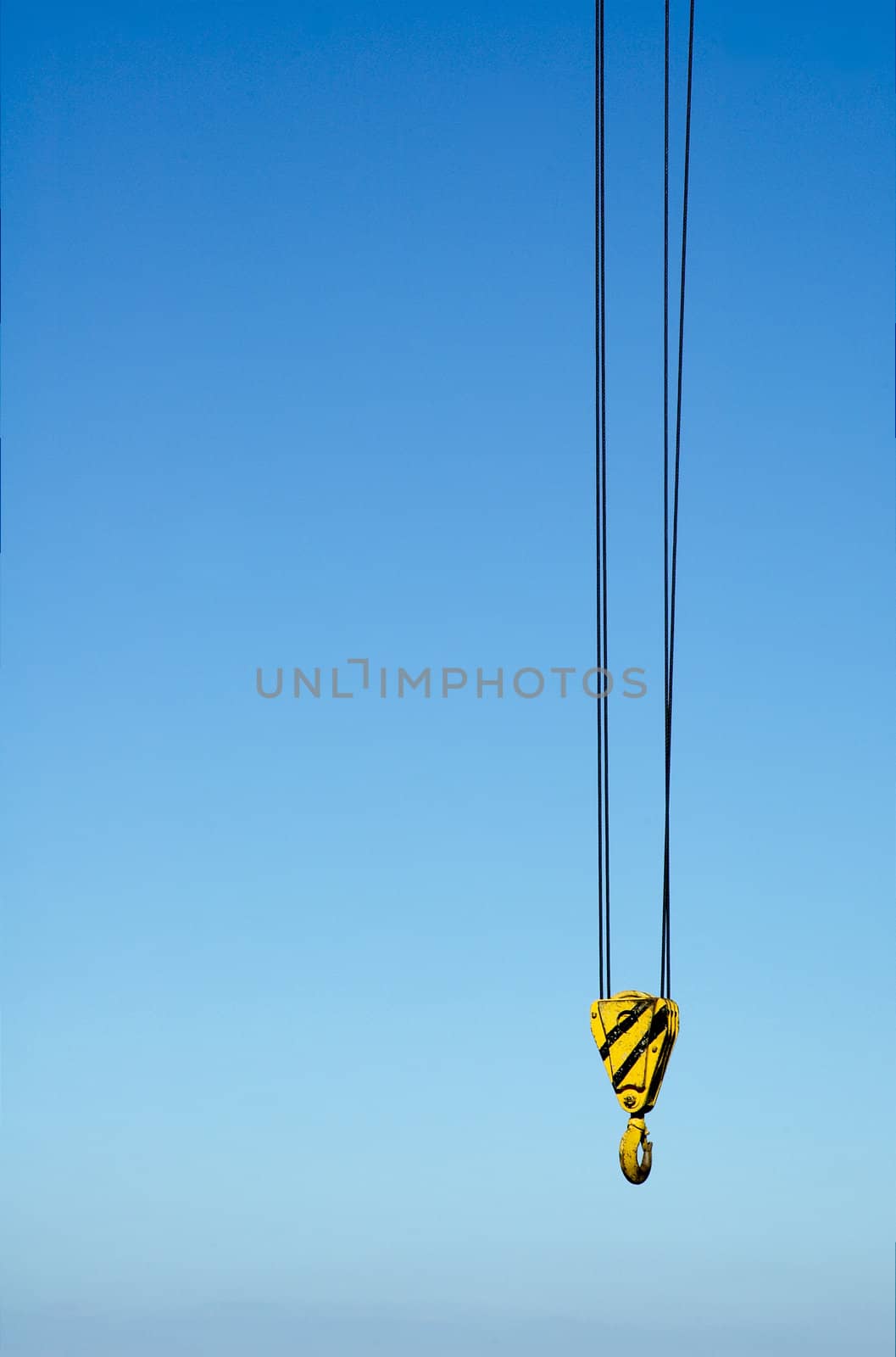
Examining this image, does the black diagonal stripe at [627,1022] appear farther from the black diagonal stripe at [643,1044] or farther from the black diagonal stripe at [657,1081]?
the black diagonal stripe at [657,1081]

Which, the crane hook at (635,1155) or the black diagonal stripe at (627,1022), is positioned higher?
the black diagonal stripe at (627,1022)

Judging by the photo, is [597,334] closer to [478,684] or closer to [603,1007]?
[478,684]

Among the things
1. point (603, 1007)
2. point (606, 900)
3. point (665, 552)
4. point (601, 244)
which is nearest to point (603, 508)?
point (665, 552)

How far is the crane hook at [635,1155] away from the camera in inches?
305

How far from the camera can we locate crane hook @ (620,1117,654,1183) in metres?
7.75

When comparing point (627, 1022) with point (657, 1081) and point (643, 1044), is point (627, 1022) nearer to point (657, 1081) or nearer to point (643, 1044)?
point (643, 1044)

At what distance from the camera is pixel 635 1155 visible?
25.4 ft

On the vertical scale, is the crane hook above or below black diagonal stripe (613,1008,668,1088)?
below

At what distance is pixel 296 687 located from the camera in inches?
510

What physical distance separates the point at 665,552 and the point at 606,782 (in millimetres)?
1470

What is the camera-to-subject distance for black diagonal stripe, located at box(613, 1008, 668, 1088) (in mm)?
7867

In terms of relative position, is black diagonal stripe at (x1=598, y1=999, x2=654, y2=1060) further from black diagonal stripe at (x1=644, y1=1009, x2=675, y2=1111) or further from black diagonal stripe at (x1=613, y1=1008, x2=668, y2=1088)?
black diagonal stripe at (x1=644, y1=1009, x2=675, y2=1111)

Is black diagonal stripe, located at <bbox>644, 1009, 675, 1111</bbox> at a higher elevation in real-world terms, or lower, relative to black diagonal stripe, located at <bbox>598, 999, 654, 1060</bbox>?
lower

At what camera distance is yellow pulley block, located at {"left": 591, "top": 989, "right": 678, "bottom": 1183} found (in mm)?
7777
